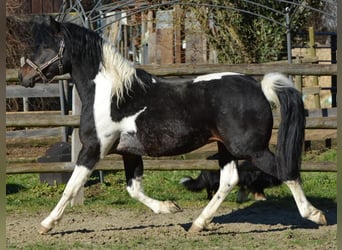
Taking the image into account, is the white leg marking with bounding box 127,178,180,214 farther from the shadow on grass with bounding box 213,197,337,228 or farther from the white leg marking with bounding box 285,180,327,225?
the white leg marking with bounding box 285,180,327,225

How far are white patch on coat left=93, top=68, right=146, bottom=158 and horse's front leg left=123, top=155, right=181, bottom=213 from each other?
45 centimetres

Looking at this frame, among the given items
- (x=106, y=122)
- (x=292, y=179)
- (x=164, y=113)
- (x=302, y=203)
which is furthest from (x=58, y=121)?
(x=302, y=203)

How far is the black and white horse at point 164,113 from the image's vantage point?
17.1 ft

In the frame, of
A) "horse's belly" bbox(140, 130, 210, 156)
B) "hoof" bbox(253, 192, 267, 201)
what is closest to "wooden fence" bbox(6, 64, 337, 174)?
"hoof" bbox(253, 192, 267, 201)

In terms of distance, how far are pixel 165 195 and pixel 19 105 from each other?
8598mm

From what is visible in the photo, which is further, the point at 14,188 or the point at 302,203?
the point at 14,188

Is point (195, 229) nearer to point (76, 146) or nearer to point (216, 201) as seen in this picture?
point (216, 201)

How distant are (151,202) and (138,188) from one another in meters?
0.18

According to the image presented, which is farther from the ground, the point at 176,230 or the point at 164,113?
the point at 164,113

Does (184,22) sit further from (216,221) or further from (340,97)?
(340,97)

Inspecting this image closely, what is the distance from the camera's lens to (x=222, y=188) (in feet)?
18.0

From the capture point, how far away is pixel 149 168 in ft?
22.8

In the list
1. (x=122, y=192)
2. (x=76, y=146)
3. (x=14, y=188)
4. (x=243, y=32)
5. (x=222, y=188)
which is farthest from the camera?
(x=243, y=32)

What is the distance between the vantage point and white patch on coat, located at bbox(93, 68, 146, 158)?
17.7 ft
